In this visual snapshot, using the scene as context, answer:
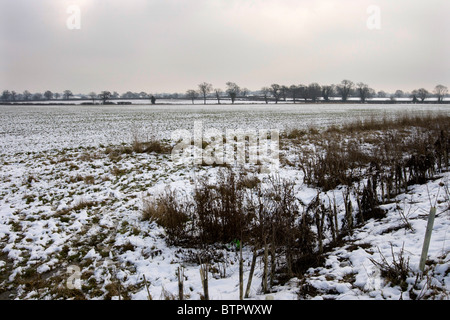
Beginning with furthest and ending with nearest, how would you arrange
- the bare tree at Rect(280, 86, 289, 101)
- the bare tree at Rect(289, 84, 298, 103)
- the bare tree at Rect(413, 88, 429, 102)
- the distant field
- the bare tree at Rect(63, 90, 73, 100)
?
the bare tree at Rect(63, 90, 73, 100) < the bare tree at Rect(280, 86, 289, 101) < the bare tree at Rect(289, 84, 298, 103) < the bare tree at Rect(413, 88, 429, 102) < the distant field

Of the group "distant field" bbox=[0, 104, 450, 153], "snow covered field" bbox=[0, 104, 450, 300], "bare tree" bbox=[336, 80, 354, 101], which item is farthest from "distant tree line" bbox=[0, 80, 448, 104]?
"snow covered field" bbox=[0, 104, 450, 300]

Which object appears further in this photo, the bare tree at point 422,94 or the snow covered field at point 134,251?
the bare tree at point 422,94

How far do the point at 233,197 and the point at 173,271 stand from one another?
5.46 feet

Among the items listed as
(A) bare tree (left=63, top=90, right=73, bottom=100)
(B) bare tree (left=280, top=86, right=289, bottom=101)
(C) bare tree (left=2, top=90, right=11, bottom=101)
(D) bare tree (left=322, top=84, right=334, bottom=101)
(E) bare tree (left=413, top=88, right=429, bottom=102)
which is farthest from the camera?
(A) bare tree (left=63, top=90, right=73, bottom=100)

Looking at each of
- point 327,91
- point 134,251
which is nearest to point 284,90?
point 327,91

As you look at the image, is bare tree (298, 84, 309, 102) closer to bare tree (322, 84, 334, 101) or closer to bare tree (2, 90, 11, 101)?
bare tree (322, 84, 334, 101)

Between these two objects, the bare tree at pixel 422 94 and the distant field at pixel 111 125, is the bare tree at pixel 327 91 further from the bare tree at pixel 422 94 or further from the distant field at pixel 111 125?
the distant field at pixel 111 125

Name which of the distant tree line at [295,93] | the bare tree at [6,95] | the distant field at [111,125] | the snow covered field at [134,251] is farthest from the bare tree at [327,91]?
the bare tree at [6,95]

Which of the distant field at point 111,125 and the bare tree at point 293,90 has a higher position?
the bare tree at point 293,90

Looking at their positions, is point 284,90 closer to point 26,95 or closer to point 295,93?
point 295,93

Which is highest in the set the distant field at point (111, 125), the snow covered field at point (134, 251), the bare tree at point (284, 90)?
the bare tree at point (284, 90)

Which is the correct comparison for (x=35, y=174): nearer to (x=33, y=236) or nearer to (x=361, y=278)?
(x=33, y=236)

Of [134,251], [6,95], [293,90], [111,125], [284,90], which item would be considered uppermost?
[6,95]

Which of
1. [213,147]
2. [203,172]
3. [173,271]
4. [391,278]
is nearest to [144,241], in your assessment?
[173,271]
